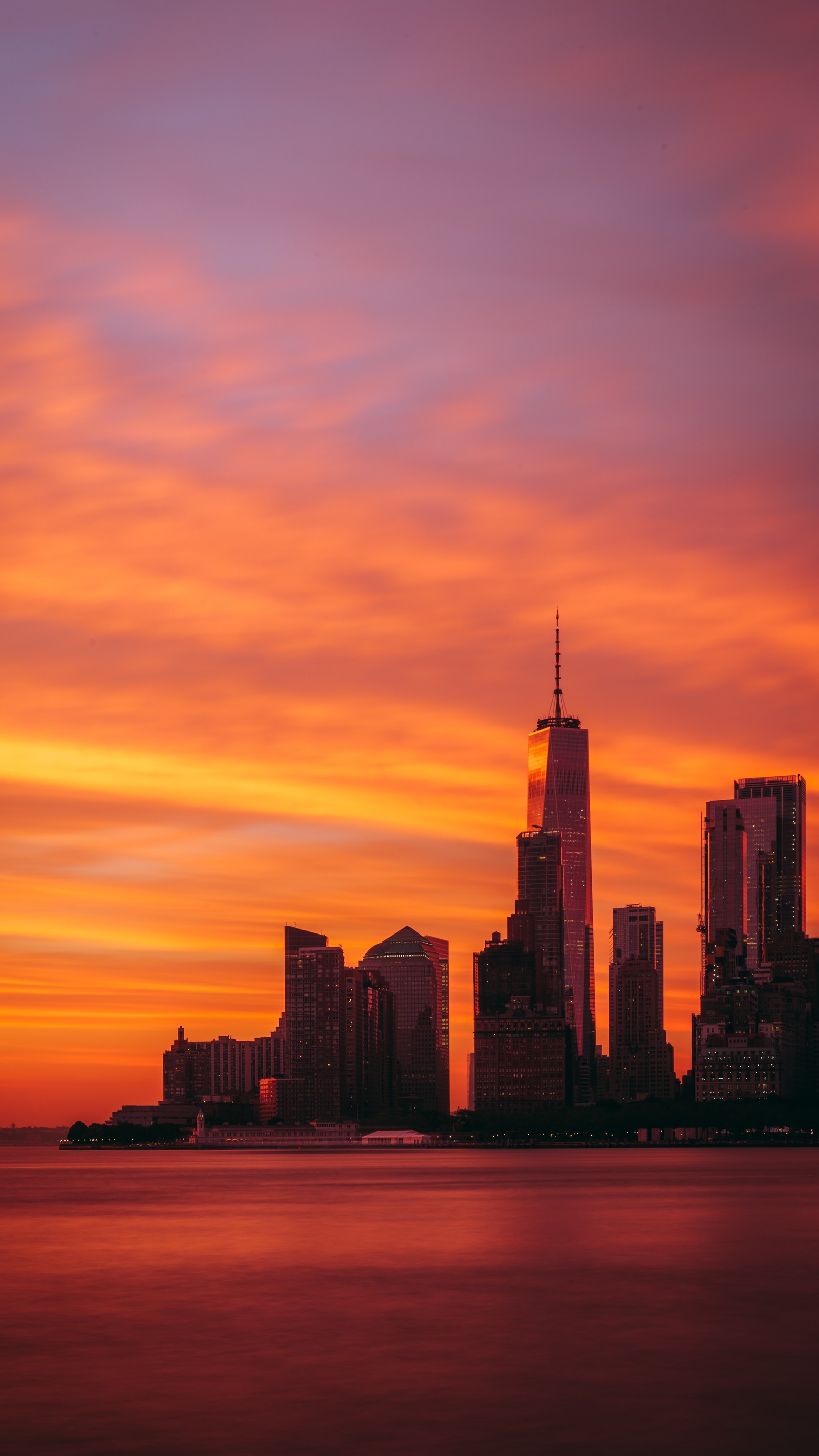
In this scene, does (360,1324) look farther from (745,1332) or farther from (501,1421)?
(501,1421)

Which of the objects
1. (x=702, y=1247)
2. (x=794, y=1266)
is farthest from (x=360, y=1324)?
(x=702, y=1247)

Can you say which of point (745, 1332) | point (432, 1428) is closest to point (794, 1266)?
point (745, 1332)

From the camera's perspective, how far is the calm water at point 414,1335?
39500 millimetres

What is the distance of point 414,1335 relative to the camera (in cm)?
5466

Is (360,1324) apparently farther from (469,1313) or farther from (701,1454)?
(701,1454)

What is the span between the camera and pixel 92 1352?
52.1 metres

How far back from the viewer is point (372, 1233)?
100062 millimetres

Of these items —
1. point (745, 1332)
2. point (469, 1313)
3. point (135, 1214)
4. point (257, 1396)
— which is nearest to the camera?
point (257, 1396)

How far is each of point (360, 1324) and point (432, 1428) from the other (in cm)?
1905

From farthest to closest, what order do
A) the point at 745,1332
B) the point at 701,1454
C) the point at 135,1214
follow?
1. the point at 135,1214
2. the point at 745,1332
3. the point at 701,1454

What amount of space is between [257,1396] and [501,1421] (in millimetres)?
7006

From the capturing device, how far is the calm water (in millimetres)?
39500

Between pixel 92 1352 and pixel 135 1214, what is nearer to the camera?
pixel 92 1352

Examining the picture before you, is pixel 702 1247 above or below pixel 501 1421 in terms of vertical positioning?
below
